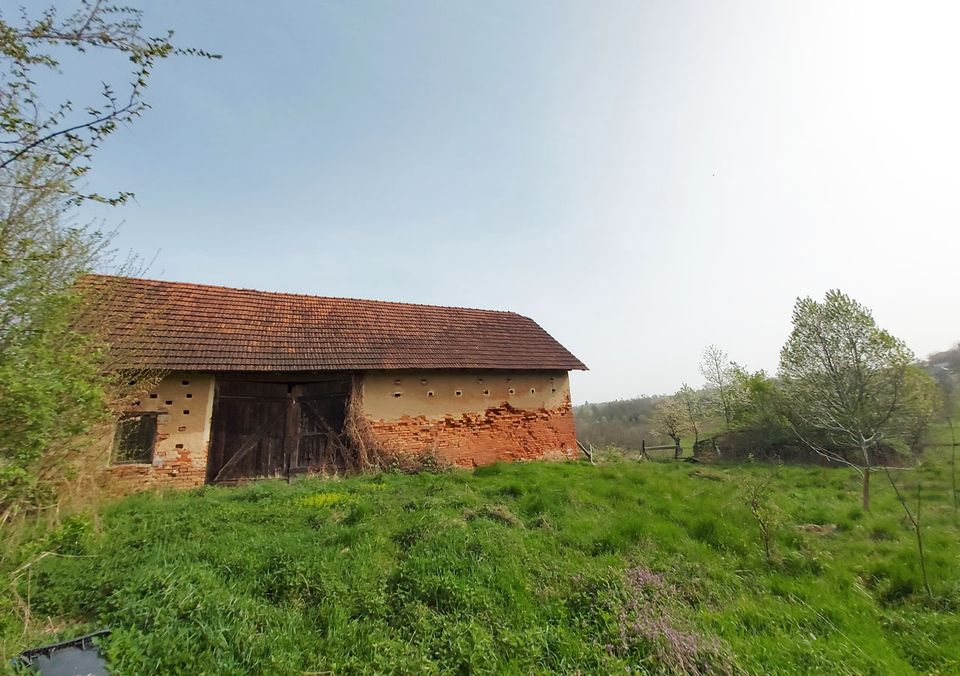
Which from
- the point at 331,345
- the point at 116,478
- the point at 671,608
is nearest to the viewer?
the point at 671,608

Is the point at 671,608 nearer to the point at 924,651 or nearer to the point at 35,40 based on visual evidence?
the point at 924,651

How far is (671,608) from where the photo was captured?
412cm

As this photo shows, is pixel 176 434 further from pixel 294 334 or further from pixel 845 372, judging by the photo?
pixel 845 372

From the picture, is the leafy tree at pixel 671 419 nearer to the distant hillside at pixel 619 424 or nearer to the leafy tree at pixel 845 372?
the distant hillside at pixel 619 424

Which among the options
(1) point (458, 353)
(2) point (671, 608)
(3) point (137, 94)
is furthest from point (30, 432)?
(1) point (458, 353)

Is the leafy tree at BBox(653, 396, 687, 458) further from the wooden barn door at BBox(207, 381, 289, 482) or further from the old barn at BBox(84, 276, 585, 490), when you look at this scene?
the wooden barn door at BBox(207, 381, 289, 482)

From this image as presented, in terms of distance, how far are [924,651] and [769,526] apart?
7.54 feet

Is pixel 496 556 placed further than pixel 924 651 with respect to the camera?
Yes

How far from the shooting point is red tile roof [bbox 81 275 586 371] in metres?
9.40

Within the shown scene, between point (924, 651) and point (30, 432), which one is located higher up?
point (30, 432)

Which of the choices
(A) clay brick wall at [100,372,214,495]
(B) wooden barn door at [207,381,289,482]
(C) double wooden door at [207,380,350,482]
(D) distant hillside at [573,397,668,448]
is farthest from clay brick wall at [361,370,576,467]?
(D) distant hillside at [573,397,668,448]

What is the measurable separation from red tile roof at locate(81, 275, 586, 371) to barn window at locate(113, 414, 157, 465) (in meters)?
1.29

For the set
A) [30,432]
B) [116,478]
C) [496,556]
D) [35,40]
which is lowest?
[496,556]

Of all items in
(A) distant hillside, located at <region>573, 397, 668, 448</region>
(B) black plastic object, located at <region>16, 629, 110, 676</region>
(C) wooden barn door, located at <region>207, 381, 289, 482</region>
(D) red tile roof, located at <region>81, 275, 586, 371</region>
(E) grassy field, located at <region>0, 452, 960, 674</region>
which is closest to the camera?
(B) black plastic object, located at <region>16, 629, 110, 676</region>
